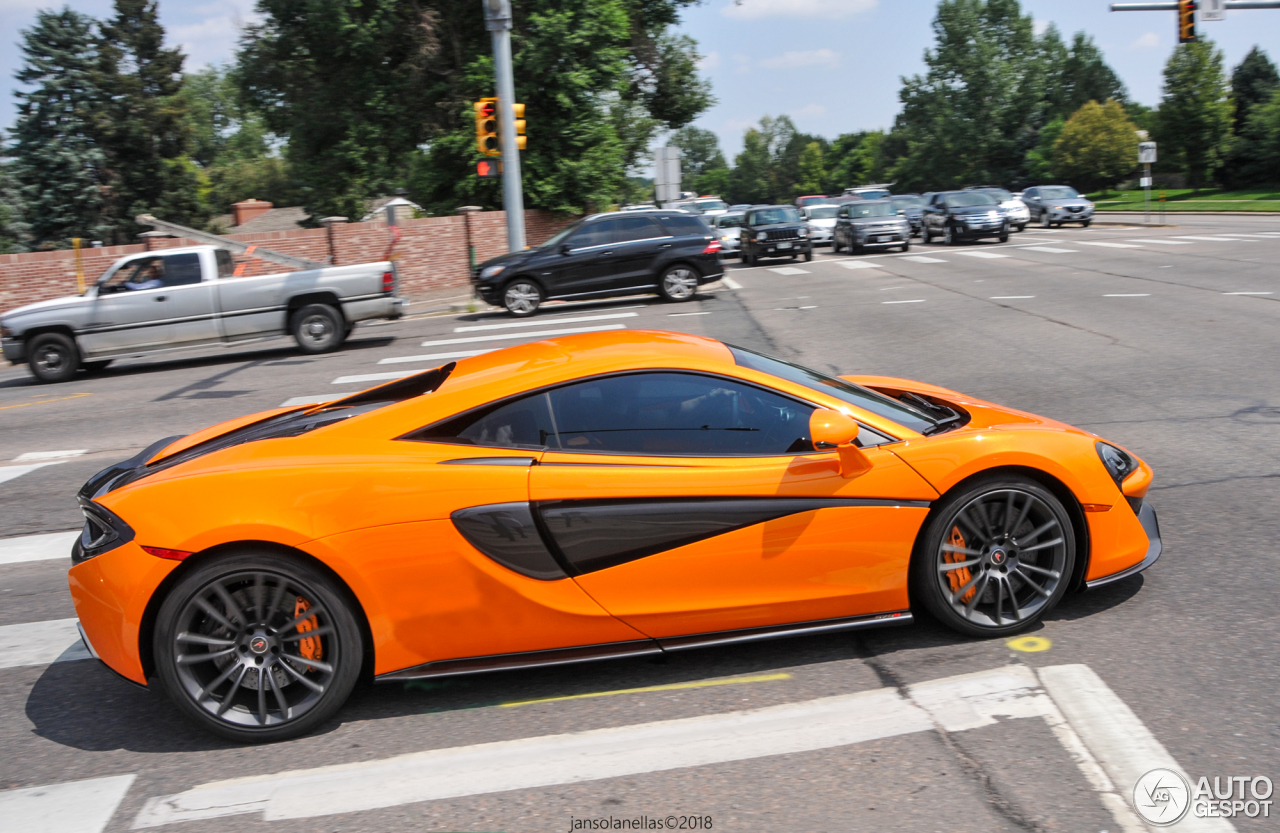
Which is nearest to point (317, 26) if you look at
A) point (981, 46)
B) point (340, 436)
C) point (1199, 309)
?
point (1199, 309)

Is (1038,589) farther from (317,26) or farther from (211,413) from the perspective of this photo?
(317,26)

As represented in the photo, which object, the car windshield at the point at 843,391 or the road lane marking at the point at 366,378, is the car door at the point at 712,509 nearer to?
Result: the car windshield at the point at 843,391

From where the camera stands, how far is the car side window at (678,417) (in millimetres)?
3986

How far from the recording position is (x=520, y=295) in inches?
738

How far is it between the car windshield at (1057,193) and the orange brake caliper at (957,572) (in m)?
38.3

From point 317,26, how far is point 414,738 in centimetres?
2876

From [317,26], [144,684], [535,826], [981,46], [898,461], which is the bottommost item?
[535,826]

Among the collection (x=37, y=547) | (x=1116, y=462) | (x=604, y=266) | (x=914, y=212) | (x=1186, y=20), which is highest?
(x=1186, y=20)

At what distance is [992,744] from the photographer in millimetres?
3436

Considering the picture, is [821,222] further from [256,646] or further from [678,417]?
[256,646]

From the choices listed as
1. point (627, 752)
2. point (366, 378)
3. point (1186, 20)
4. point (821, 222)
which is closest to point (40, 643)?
point (627, 752)

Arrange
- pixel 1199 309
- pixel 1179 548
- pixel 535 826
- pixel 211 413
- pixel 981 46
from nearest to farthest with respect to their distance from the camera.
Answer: pixel 535 826
pixel 1179 548
pixel 211 413
pixel 1199 309
pixel 981 46

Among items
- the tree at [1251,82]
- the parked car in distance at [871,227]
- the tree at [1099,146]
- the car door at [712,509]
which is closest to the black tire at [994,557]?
the car door at [712,509]

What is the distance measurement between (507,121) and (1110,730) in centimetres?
1974
